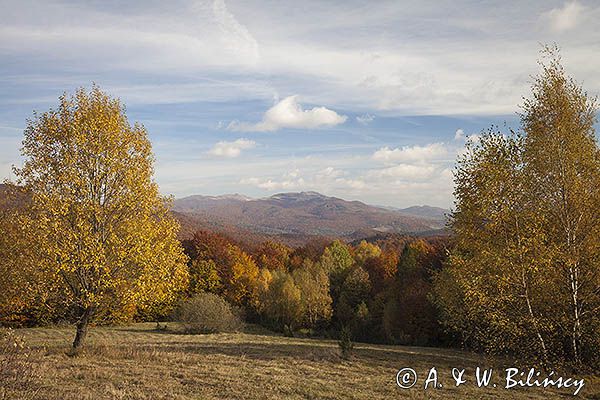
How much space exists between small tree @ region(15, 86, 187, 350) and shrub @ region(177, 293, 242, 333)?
2063cm

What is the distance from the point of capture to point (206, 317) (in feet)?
129

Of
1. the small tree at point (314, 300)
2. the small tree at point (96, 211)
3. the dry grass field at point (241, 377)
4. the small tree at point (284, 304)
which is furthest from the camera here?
the small tree at point (314, 300)

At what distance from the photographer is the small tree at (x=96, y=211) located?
16859 millimetres

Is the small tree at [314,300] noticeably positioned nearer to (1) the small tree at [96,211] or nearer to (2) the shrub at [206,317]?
(2) the shrub at [206,317]

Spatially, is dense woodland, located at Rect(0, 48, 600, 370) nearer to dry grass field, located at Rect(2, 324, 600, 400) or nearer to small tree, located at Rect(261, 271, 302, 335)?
dry grass field, located at Rect(2, 324, 600, 400)

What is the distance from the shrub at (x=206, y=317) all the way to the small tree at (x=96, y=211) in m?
20.6

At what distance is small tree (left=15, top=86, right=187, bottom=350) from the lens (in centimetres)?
1686

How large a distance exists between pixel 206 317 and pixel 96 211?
80.2 ft

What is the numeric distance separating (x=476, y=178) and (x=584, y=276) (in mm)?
6356

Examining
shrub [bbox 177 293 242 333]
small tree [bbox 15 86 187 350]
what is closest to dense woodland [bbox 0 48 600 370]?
small tree [bbox 15 86 187 350]

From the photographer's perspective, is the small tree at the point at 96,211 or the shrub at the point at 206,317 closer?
the small tree at the point at 96,211

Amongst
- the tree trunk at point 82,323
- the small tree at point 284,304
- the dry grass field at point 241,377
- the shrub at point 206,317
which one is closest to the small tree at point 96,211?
the tree trunk at point 82,323

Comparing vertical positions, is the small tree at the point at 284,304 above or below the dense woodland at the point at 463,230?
below

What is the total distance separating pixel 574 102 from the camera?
64.3 ft
